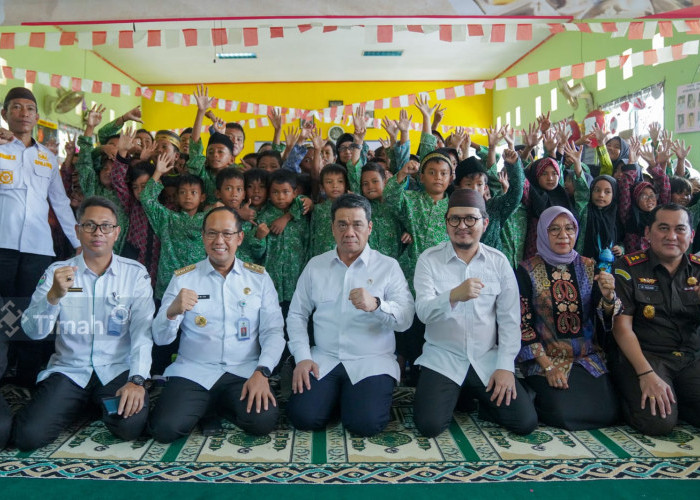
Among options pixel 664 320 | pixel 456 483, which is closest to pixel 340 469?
pixel 456 483

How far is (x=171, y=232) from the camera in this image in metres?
3.56

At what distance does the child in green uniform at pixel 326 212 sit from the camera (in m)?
3.60

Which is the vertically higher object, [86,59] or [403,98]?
[86,59]

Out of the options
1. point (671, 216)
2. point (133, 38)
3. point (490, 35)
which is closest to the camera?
point (671, 216)

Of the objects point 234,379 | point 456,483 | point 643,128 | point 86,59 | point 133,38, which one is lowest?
point 456,483

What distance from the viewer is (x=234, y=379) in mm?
2799

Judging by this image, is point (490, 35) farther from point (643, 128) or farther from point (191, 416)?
point (191, 416)

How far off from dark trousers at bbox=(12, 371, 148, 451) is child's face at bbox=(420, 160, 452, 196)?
2094 millimetres

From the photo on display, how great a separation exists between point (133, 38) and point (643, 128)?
20.9 ft

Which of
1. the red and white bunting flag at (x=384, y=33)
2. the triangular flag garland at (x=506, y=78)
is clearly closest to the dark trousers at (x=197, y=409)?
the triangular flag garland at (x=506, y=78)

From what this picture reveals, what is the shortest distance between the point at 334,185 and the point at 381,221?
404 millimetres

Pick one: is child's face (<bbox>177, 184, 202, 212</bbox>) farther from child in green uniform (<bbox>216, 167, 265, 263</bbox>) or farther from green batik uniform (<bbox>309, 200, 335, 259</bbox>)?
green batik uniform (<bbox>309, 200, 335, 259</bbox>)

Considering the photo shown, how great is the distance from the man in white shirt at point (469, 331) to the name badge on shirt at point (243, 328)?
35.9 inches

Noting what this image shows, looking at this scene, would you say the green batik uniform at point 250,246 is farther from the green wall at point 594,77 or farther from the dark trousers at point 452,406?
the green wall at point 594,77
